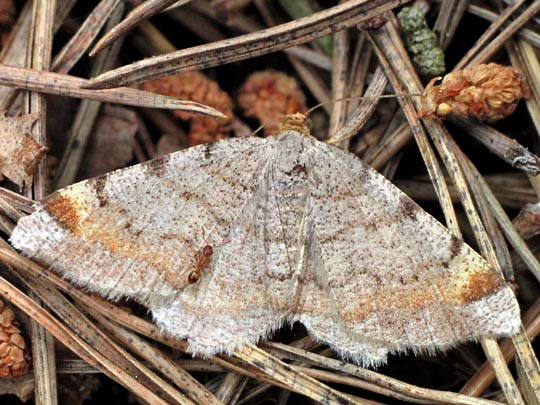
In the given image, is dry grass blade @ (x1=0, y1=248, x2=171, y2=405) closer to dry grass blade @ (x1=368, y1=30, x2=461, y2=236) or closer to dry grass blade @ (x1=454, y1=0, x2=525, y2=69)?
dry grass blade @ (x1=368, y1=30, x2=461, y2=236)

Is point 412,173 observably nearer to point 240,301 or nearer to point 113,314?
point 240,301

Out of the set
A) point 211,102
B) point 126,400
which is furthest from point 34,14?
point 126,400

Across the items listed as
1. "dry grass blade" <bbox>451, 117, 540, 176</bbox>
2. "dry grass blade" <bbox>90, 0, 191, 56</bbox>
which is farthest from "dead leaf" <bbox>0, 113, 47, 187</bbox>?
"dry grass blade" <bbox>451, 117, 540, 176</bbox>

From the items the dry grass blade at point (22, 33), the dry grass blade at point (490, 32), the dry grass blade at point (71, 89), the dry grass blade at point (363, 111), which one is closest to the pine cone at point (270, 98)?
the dry grass blade at point (363, 111)

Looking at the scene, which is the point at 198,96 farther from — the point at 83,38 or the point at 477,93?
the point at 477,93

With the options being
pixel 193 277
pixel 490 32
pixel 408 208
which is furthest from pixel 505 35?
pixel 193 277

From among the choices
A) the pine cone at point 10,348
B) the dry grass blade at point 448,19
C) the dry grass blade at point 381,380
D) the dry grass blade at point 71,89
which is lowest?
the pine cone at point 10,348

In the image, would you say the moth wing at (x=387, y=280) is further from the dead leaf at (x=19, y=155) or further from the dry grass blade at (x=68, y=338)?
the dead leaf at (x=19, y=155)
